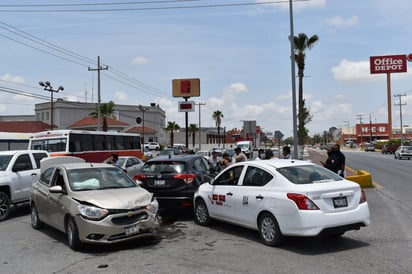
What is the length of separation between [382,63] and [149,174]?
83856 mm

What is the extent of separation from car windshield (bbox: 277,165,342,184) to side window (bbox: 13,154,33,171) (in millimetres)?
7585

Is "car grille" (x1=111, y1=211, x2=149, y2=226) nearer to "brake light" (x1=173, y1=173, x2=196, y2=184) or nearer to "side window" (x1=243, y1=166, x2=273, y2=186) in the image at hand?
"side window" (x1=243, y1=166, x2=273, y2=186)

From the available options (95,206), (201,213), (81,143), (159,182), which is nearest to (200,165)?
(159,182)

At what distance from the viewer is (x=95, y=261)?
21.6 ft

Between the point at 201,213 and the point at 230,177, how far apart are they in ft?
4.26

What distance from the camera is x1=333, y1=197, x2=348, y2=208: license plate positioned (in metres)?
6.93

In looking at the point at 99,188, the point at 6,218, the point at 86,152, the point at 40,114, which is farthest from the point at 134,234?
the point at 40,114

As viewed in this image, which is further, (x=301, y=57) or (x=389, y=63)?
(x=389, y=63)

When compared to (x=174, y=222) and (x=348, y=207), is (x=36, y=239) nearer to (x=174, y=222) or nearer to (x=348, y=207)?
(x=174, y=222)

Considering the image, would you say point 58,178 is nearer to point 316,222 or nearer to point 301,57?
point 316,222

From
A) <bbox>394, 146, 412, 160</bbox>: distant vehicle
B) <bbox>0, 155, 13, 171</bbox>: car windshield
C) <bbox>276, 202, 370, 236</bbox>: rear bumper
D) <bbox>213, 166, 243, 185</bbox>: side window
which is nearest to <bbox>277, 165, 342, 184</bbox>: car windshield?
<bbox>276, 202, 370, 236</bbox>: rear bumper

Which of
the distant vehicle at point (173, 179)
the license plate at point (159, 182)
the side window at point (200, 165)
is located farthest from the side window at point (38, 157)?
the side window at point (200, 165)

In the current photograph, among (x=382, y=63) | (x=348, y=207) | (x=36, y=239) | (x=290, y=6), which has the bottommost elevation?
(x=36, y=239)

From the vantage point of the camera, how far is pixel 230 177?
8742 millimetres
